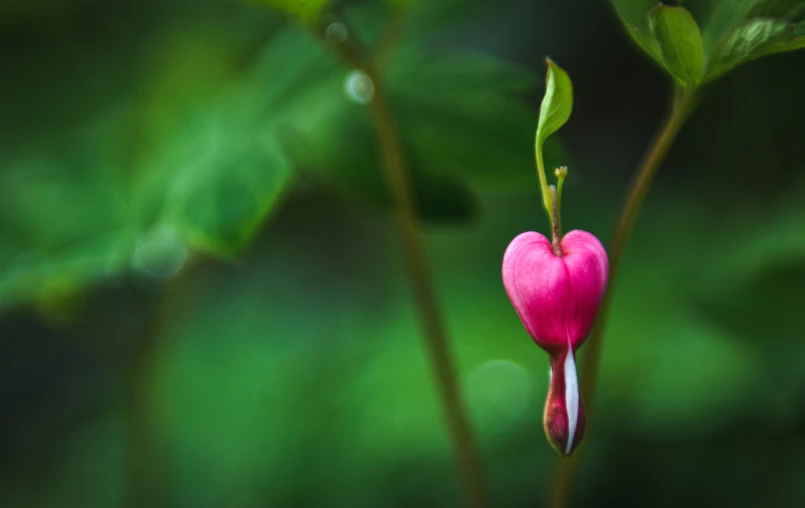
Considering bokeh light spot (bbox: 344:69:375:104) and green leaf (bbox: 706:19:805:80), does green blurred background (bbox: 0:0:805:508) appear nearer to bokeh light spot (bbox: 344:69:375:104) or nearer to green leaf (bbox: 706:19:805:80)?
bokeh light spot (bbox: 344:69:375:104)

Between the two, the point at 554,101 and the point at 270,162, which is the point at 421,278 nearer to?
the point at 270,162

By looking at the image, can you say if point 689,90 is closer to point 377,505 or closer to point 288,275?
point 377,505

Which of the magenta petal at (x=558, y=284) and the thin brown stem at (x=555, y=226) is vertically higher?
the thin brown stem at (x=555, y=226)

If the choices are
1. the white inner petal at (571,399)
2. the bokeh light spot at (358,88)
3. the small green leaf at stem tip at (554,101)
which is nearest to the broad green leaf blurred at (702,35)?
the small green leaf at stem tip at (554,101)

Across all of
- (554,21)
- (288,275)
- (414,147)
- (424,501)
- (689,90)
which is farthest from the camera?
(288,275)

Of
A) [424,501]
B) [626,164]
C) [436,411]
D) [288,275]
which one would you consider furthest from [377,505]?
[626,164]

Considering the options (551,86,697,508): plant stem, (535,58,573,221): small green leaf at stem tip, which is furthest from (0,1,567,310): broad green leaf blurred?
(535,58,573,221): small green leaf at stem tip

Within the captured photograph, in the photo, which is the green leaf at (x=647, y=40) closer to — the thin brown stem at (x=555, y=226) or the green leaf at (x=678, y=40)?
the green leaf at (x=678, y=40)
